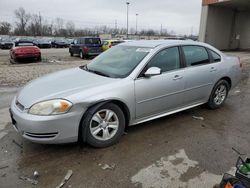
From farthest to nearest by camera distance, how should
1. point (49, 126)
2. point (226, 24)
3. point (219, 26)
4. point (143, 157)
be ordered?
point (226, 24) → point (219, 26) → point (143, 157) → point (49, 126)

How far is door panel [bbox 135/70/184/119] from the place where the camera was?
3443 mm

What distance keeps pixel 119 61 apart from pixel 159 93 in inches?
35.0

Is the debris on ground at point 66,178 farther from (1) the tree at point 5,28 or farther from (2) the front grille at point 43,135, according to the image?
(1) the tree at point 5,28

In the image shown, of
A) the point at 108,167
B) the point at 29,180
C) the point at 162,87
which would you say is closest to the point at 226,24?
the point at 162,87

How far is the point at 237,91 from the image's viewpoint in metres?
6.47

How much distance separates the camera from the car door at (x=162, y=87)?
346 cm

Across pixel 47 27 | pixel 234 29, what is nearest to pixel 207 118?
pixel 234 29

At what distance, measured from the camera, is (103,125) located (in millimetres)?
3193

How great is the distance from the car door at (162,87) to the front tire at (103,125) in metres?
0.38

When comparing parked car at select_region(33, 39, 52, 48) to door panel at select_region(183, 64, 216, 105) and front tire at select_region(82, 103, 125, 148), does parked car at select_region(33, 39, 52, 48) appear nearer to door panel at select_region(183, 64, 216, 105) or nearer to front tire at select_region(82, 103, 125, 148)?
door panel at select_region(183, 64, 216, 105)

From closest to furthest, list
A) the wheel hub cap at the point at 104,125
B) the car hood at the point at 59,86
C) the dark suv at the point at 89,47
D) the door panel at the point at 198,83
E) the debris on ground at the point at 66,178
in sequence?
1. the debris on ground at the point at 66,178
2. the car hood at the point at 59,86
3. the wheel hub cap at the point at 104,125
4. the door panel at the point at 198,83
5. the dark suv at the point at 89,47

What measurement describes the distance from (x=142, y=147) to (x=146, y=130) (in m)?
0.58

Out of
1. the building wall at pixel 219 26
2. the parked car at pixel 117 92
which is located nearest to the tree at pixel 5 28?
the building wall at pixel 219 26

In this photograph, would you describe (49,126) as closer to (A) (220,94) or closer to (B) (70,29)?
(A) (220,94)
